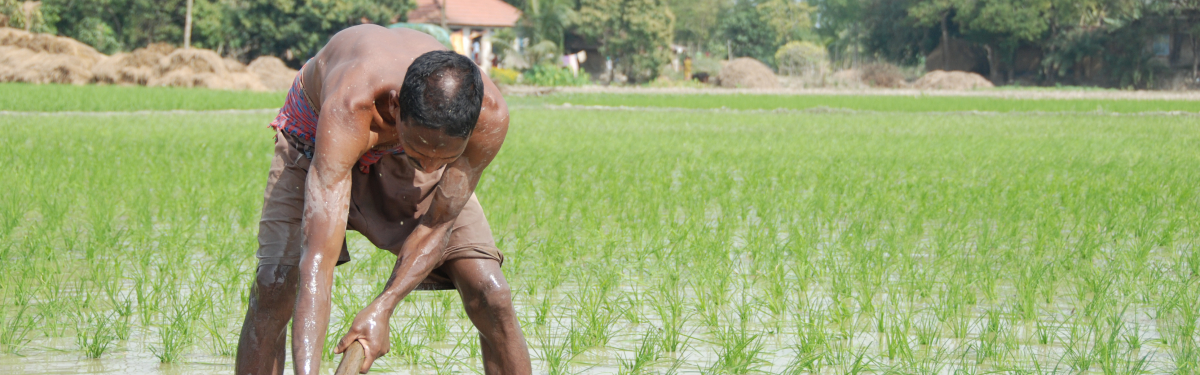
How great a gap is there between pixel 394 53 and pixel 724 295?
6.39ft

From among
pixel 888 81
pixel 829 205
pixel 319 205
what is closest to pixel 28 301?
pixel 319 205

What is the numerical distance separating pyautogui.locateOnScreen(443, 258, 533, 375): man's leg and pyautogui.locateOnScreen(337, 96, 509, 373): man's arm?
16cm

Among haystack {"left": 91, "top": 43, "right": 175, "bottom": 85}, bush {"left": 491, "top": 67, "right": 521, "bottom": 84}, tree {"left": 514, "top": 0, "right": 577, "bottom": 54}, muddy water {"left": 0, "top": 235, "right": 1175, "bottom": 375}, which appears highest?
tree {"left": 514, "top": 0, "right": 577, "bottom": 54}

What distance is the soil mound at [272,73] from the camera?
25.2 m

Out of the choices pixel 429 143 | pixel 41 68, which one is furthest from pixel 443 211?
pixel 41 68

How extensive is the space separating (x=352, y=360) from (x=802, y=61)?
3560 centimetres

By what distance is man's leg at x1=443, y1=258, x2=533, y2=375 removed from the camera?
241 centimetres

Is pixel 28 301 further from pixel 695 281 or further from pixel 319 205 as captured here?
pixel 695 281

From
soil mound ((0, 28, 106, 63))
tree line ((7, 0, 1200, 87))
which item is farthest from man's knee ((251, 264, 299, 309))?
tree line ((7, 0, 1200, 87))

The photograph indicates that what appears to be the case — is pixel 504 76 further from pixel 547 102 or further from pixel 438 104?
pixel 438 104

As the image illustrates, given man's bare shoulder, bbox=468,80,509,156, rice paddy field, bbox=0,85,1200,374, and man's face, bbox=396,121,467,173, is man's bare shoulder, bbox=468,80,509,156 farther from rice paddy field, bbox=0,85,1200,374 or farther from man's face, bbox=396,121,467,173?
rice paddy field, bbox=0,85,1200,374

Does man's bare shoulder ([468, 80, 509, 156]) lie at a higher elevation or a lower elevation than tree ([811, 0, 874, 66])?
lower

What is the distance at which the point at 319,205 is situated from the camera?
79.9 inches

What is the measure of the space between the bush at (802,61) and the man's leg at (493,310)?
106 ft
